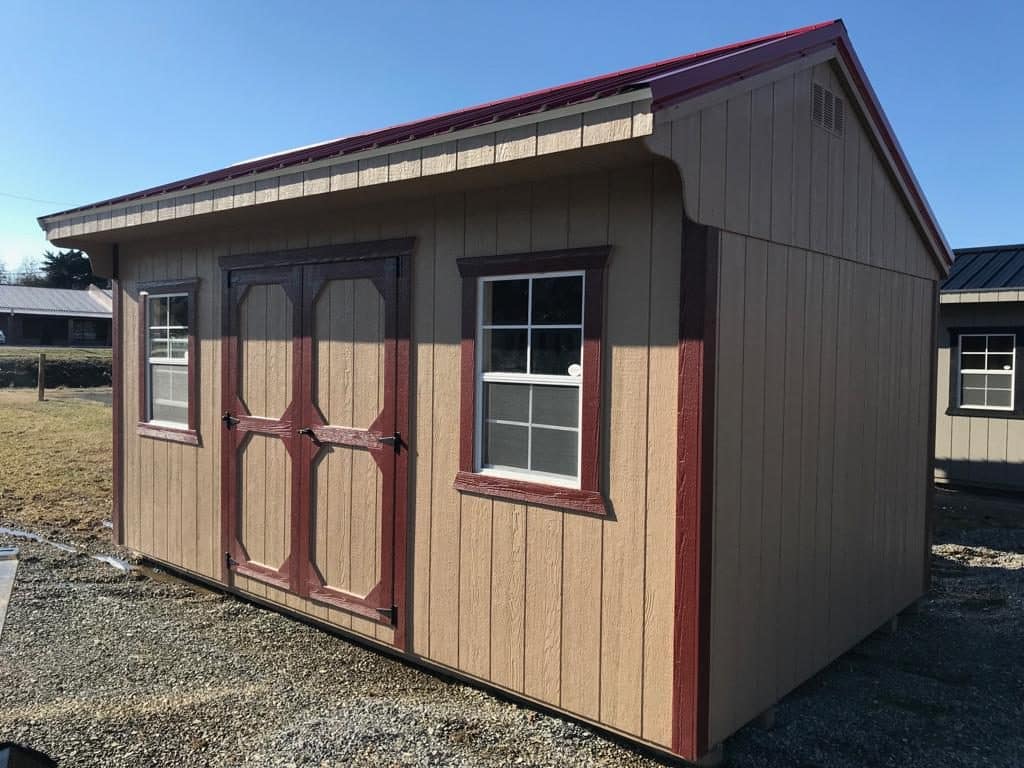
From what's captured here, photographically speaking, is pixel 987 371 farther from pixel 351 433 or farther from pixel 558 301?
pixel 351 433

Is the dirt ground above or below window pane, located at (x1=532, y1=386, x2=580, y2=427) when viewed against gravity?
below

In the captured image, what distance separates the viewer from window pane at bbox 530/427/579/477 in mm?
3850

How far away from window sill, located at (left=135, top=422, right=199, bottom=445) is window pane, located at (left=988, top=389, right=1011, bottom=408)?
31.6ft

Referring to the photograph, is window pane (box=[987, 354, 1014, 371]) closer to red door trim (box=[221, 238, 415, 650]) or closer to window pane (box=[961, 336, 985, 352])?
window pane (box=[961, 336, 985, 352])

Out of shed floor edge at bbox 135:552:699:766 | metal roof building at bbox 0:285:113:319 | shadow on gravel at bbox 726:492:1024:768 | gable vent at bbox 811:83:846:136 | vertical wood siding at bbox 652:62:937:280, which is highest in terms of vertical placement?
metal roof building at bbox 0:285:113:319

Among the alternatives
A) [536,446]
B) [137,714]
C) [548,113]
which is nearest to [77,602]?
[137,714]

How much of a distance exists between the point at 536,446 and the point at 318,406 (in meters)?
1.69

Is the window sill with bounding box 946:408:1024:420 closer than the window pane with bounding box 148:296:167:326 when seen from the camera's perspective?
No

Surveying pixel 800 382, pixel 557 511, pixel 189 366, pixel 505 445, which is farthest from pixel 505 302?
pixel 189 366

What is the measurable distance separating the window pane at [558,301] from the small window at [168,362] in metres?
3.09

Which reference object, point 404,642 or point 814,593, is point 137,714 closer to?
point 404,642

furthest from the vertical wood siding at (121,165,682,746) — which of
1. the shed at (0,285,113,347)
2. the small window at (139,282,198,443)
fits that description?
the shed at (0,285,113,347)

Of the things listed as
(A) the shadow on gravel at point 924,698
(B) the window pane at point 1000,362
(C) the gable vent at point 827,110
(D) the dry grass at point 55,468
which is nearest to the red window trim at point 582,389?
(A) the shadow on gravel at point 924,698

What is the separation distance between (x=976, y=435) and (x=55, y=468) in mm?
11854
